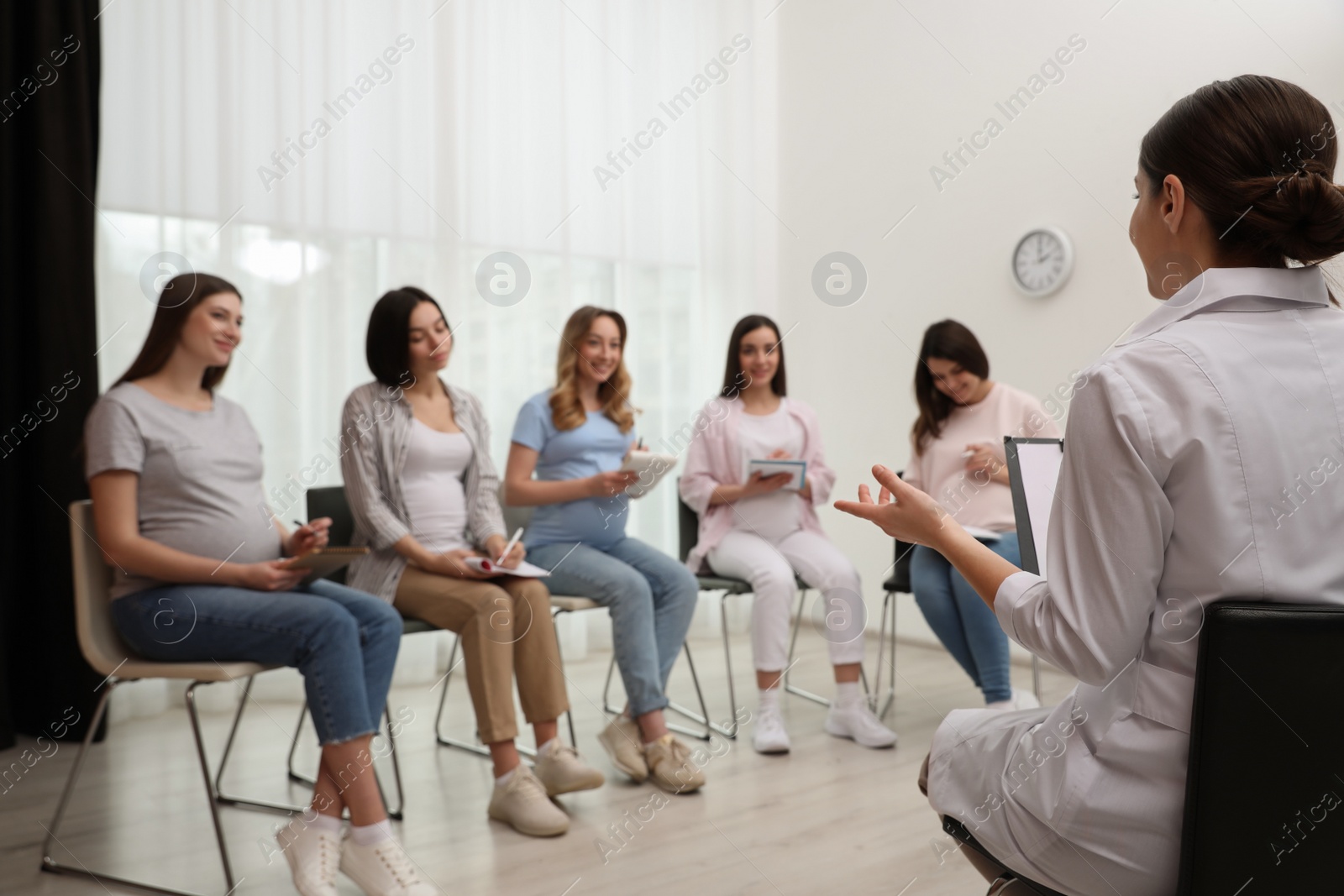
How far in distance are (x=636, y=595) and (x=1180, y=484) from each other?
6.58 feet

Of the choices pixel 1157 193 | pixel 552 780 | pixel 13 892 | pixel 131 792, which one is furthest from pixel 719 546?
pixel 1157 193

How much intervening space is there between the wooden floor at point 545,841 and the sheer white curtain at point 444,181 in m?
1.06

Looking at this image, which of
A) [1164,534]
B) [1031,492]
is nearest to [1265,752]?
[1164,534]

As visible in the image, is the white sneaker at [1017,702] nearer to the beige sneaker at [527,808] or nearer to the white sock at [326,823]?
the beige sneaker at [527,808]

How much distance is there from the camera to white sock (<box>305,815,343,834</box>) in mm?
2049

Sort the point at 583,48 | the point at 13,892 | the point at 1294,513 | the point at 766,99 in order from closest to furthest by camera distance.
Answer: the point at 1294,513 → the point at 13,892 → the point at 583,48 → the point at 766,99

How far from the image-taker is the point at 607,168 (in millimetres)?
4562

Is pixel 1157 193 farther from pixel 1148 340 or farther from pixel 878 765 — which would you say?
pixel 878 765

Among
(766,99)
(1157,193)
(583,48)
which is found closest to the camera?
(1157,193)

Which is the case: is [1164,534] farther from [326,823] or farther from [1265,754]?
[326,823]

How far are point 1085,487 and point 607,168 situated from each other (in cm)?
390

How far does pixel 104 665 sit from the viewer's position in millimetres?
2141

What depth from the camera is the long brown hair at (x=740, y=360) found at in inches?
137

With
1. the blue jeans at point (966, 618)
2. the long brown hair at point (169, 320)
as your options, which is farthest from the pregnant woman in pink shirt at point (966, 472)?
the long brown hair at point (169, 320)
